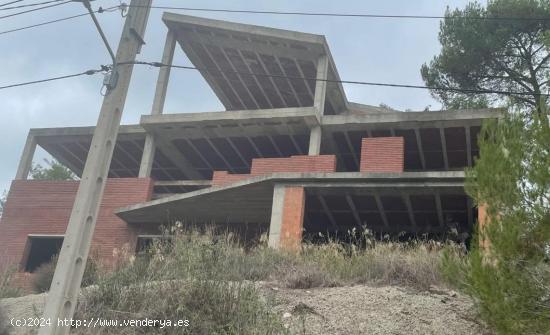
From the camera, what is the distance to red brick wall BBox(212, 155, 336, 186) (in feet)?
48.8

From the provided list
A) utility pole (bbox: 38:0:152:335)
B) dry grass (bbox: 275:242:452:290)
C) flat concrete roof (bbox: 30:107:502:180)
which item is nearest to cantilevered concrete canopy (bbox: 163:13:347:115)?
flat concrete roof (bbox: 30:107:502:180)

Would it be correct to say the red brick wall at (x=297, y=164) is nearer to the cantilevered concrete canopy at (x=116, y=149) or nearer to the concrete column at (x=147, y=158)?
the concrete column at (x=147, y=158)

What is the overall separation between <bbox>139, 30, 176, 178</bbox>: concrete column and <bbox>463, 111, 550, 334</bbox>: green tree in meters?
12.3

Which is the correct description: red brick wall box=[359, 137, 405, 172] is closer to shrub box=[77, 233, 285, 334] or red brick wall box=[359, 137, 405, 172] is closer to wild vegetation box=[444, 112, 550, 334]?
shrub box=[77, 233, 285, 334]

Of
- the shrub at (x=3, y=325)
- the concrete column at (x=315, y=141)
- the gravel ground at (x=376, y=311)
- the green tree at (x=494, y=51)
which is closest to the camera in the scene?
the gravel ground at (x=376, y=311)

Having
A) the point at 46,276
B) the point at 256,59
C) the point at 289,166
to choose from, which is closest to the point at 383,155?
the point at 289,166

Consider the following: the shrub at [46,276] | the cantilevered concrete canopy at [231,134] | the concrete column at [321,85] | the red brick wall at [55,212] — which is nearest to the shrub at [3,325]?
the shrub at [46,276]

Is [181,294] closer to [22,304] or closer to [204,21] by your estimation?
[22,304]

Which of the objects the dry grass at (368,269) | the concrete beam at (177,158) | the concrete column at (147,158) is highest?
the concrete beam at (177,158)

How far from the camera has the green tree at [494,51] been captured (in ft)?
70.7

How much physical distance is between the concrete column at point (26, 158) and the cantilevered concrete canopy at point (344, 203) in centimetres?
447

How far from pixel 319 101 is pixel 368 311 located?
9514 millimetres

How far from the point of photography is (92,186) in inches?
271

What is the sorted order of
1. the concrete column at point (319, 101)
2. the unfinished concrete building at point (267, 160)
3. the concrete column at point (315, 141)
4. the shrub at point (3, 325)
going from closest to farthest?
the shrub at point (3, 325) → the unfinished concrete building at point (267, 160) → the concrete column at point (315, 141) → the concrete column at point (319, 101)
